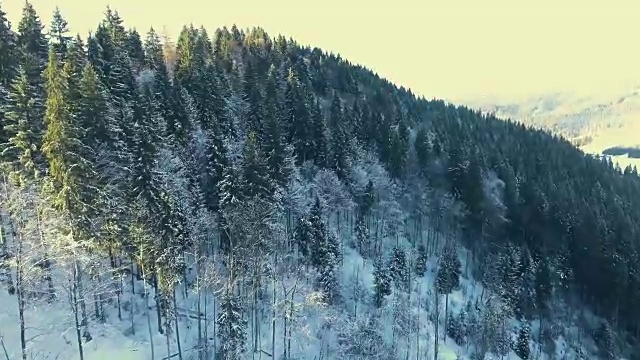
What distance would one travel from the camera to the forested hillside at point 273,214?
1764 inches

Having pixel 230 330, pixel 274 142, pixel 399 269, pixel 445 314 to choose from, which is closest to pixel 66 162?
pixel 230 330

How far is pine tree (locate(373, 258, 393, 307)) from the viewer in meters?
68.6

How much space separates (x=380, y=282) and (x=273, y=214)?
1855 centimetres

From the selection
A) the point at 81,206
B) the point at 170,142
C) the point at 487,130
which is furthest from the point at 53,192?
the point at 487,130

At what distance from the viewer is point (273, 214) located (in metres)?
60.4

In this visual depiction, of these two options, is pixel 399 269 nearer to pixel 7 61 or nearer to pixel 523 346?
pixel 523 346

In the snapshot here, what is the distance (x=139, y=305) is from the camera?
52469 mm

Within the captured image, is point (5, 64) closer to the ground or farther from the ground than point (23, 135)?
farther from the ground

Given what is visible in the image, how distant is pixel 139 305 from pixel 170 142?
21459 millimetres

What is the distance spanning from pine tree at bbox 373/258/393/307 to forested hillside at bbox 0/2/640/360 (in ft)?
0.95

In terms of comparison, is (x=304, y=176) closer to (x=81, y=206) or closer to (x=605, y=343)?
(x=81, y=206)

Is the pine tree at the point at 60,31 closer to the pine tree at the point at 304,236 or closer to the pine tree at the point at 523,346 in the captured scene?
the pine tree at the point at 304,236

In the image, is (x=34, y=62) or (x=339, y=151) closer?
(x=34, y=62)

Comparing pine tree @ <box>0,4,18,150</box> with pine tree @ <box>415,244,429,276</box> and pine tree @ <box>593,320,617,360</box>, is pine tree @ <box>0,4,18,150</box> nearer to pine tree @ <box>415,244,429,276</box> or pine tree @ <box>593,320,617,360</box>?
pine tree @ <box>415,244,429,276</box>
